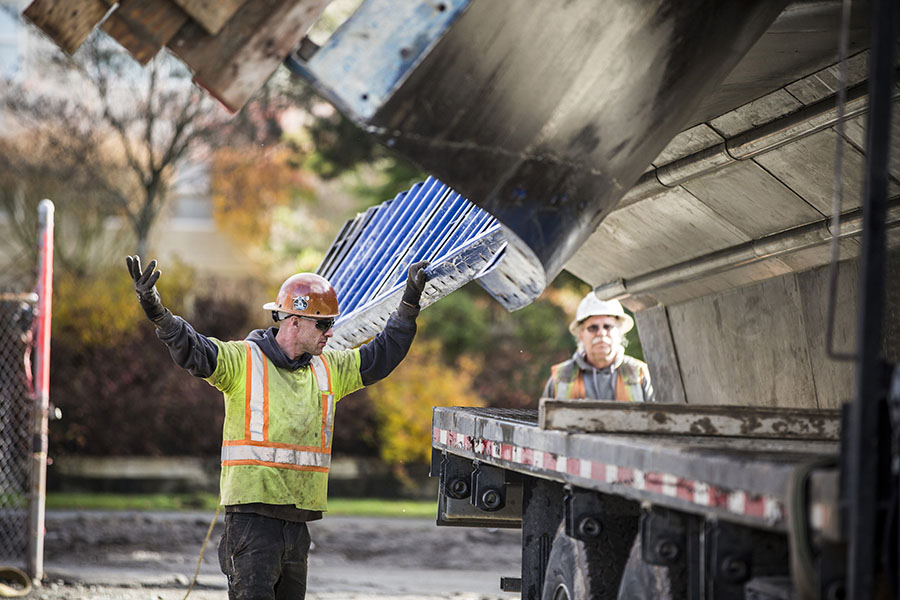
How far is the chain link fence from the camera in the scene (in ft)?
34.6

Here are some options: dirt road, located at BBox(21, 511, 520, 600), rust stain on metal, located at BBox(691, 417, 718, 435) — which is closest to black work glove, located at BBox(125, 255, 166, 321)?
rust stain on metal, located at BBox(691, 417, 718, 435)

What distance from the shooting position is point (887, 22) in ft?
11.2

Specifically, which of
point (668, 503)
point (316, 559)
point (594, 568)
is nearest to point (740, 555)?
point (668, 503)

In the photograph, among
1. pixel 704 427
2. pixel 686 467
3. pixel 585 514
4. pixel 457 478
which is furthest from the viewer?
pixel 457 478

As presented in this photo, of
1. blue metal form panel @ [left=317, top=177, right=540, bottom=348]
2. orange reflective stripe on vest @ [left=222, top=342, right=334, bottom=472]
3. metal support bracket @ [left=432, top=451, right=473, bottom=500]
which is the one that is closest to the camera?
blue metal form panel @ [left=317, top=177, right=540, bottom=348]

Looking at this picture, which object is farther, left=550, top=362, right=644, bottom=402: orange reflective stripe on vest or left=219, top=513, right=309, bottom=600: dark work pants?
left=550, top=362, right=644, bottom=402: orange reflective stripe on vest

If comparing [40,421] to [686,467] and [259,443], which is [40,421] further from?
[686,467]

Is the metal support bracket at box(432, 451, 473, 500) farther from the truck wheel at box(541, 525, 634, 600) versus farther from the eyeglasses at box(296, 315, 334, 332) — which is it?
→ the truck wheel at box(541, 525, 634, 600)

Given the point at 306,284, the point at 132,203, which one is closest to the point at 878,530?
the point at 306,284

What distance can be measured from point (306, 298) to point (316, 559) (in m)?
6.35

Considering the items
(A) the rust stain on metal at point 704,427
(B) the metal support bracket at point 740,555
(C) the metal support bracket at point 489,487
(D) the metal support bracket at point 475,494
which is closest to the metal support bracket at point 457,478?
(D) the metal support bracket at point 475,494

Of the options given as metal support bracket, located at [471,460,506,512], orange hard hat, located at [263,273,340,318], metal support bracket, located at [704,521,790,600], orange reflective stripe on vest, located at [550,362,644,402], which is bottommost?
metal support bracket, located at [704,521,790,600]

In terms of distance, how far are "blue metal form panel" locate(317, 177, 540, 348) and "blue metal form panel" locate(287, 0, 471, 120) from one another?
1061 mm

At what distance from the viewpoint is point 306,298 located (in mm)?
6359
